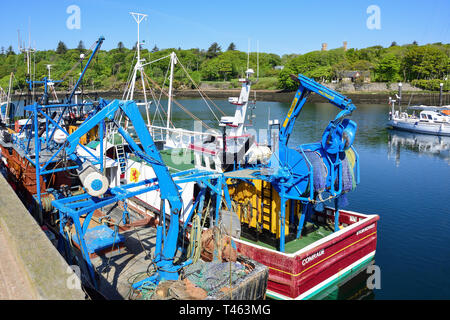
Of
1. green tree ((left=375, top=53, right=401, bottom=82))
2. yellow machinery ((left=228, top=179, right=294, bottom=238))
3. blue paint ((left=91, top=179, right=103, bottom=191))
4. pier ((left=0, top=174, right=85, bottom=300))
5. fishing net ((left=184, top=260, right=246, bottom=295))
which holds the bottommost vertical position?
fishing net ((left=184, top=260, right=246, bottom=295))

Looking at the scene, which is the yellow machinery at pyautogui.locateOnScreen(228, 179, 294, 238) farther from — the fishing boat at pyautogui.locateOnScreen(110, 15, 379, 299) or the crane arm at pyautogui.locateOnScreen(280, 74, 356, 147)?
the crane arm at pyautogui.locateOnScreen(280, 74, 356, 147)

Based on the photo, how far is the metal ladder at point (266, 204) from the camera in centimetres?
1361

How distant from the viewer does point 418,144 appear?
47.2 metres

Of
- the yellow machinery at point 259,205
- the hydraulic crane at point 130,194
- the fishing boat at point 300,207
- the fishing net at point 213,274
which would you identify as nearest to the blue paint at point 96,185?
the hydraulic crane at point 130,194

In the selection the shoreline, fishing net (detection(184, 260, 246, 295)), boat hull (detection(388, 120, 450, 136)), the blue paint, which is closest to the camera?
fishing net (detection(184, 260, 246, 295))

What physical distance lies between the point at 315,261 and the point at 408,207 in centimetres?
1391

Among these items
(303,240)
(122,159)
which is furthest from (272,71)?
(303,240)

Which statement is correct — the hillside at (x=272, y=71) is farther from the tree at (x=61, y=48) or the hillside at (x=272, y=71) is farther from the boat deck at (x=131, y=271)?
the boat deck at (x=131, y=271)

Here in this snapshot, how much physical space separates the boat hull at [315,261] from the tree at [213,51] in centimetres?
16039

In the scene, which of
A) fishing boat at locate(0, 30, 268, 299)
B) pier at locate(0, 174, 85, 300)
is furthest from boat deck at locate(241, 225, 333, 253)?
pier at locate(0, 174, 85, 300)

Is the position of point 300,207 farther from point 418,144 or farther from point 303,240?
point 418,144

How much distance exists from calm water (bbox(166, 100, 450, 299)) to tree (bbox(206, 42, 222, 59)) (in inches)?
4947

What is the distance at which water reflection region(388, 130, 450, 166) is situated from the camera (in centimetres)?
4109
